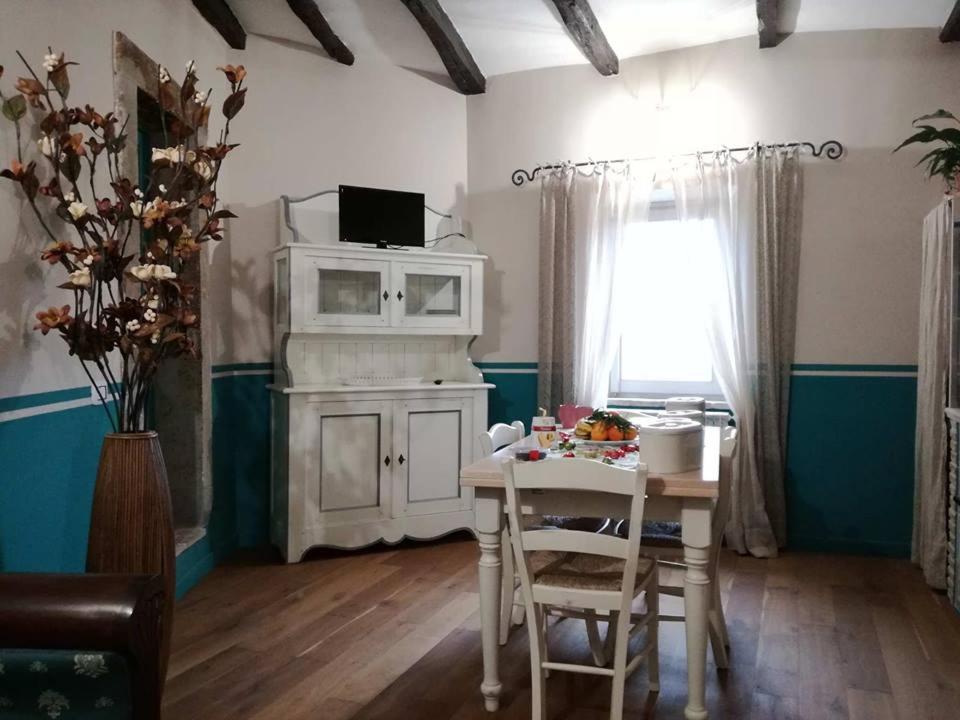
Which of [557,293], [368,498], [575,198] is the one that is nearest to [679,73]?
[575,198]

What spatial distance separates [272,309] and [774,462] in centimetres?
280

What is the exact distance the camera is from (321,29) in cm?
420

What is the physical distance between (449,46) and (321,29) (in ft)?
2.29

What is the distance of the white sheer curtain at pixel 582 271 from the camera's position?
444 cm

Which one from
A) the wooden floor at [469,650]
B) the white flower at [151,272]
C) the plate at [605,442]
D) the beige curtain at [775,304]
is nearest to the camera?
the white flower at [151,272]

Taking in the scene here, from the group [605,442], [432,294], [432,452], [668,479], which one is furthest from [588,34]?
[668,479]

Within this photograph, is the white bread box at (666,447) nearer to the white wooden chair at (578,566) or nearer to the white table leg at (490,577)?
the white wooden chair at (578,566)

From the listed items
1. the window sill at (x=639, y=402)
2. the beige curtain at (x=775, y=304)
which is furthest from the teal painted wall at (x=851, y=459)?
the window sill at (x=639, y=402)

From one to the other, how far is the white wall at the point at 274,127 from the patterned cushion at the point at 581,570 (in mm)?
1691

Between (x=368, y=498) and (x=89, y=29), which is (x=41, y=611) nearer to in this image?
(x=89, y=29)

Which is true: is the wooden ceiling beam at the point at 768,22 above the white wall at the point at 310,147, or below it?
above

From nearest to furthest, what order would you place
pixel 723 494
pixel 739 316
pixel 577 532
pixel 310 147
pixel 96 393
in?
pixel 577 532
pixel 723 494
pixel 96 393
pixel 739 316
pixel 310 147

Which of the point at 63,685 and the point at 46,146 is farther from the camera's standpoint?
the point at 46,146

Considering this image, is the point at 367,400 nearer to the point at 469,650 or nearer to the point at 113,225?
the point at 469,650
